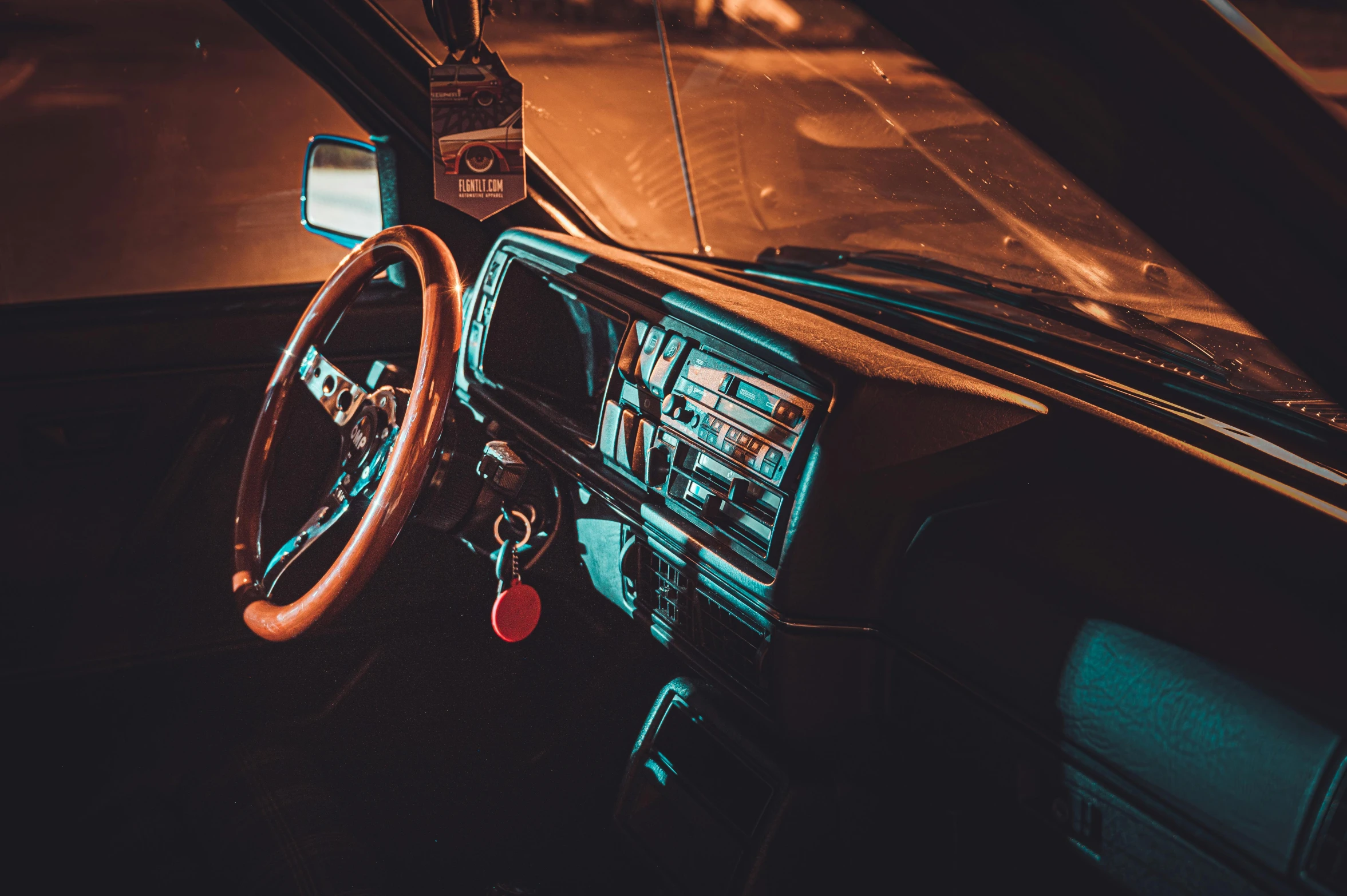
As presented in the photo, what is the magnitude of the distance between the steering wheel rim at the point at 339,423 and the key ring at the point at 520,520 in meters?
0.21

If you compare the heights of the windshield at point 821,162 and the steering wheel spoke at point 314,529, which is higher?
the windshield at point 821,162

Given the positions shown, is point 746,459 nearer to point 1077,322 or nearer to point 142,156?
point 1077,322

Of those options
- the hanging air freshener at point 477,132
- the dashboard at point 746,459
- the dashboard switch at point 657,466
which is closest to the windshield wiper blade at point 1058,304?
the dashboard at point 746,459

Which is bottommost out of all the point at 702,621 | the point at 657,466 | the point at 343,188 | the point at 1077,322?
the point at 702,621

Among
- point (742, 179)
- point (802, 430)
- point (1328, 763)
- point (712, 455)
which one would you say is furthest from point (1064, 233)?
point (742, 179)

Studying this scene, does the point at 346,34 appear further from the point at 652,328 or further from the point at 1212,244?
the point at 1212,244

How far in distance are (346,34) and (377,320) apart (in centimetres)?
62

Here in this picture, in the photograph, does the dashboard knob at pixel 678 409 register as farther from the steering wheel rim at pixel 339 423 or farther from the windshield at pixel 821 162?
the windshield at pixel 821 162

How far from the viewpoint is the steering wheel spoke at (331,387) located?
65.0 inches

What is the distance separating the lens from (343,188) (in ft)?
7.09

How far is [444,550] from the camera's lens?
2.16 m

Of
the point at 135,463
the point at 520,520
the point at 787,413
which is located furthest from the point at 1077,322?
the point at 135,463

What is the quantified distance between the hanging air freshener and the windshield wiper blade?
609 mm

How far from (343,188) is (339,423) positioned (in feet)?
2.49
